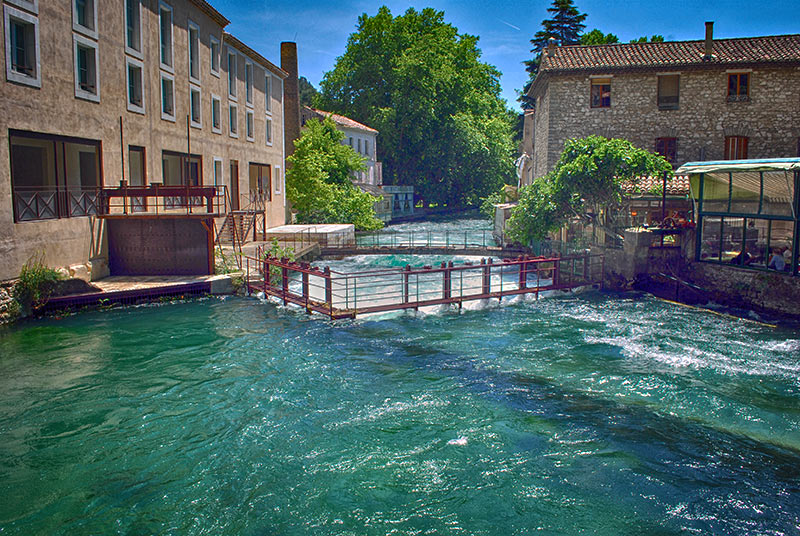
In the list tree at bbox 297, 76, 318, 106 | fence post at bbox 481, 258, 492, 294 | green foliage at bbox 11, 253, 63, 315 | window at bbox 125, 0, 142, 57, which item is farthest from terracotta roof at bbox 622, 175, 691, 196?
tree at bbox 297, 76, 318, 106

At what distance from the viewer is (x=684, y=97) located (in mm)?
32062

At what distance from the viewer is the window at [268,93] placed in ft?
128

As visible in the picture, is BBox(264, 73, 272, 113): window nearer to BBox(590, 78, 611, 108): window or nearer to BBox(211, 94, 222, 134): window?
BBox(211, 94, 222, 134): window

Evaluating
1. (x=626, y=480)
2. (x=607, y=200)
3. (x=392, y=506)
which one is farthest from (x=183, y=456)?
(x=607, y=200)

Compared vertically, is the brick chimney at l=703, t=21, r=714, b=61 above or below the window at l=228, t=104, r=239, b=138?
above

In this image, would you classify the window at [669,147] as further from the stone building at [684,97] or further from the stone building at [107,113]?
the stone building at [107,113]

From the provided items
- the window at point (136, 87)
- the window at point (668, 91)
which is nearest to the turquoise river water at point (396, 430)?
the window at point (136, 87)

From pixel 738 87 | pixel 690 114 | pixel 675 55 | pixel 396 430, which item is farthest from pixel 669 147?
pixel 396 430

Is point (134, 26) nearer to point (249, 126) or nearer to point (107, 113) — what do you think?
point (107, 113)

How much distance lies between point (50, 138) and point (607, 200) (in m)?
19.8

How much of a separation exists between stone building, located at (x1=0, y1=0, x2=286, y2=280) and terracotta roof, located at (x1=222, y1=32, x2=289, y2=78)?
8 cm

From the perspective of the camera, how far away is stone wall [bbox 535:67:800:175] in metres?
31.5

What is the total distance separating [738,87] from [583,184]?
1251 cm

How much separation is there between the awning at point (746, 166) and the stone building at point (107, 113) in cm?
2024
